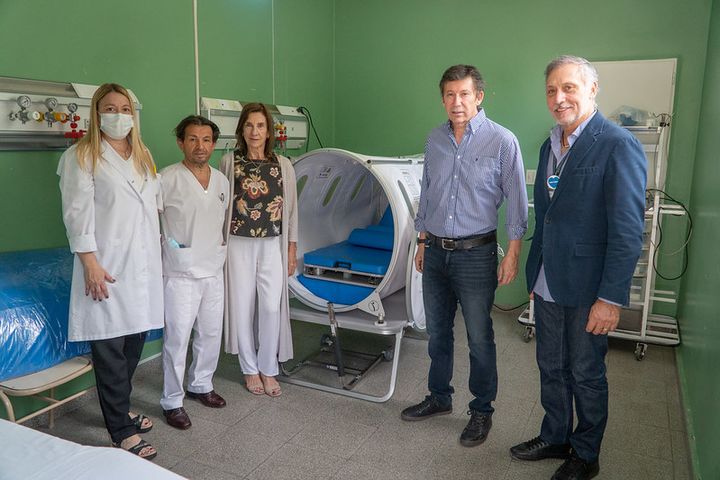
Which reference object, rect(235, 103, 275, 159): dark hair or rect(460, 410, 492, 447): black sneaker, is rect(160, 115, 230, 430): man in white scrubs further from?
rect(460, 410, 492, 447): black sneaker

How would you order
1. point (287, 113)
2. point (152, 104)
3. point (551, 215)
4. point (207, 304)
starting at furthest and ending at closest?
1. point (287, 113)
2. point (152, 104)
3. point (207, 304)
4. point (551, 215)

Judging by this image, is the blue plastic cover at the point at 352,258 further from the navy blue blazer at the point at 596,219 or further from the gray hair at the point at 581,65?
the gray hair at the point at 581,65

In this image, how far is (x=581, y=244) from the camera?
200cm

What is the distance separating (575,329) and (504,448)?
735mm

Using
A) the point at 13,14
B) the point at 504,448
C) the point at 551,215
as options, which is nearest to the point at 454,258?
the point at 551,215

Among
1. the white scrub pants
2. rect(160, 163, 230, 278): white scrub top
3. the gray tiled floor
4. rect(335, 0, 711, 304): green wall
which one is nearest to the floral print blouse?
rect(160, 163, 230, 278): white scrub top

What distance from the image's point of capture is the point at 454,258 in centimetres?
244

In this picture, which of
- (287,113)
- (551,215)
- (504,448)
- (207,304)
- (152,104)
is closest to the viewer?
(551,215)

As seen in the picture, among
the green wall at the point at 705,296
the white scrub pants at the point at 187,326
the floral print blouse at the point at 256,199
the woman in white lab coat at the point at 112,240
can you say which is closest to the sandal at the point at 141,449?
the woman in white lab coat at the point at 112,240

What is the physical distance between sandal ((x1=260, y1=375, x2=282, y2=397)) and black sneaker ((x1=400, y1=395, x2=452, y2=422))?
0.68 m

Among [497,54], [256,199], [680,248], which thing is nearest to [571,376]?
[256,199]

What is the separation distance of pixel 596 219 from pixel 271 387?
1872 millimetres

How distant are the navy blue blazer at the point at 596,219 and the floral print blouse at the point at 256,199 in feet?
4.42

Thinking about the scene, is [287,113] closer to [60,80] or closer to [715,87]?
[60,80]
